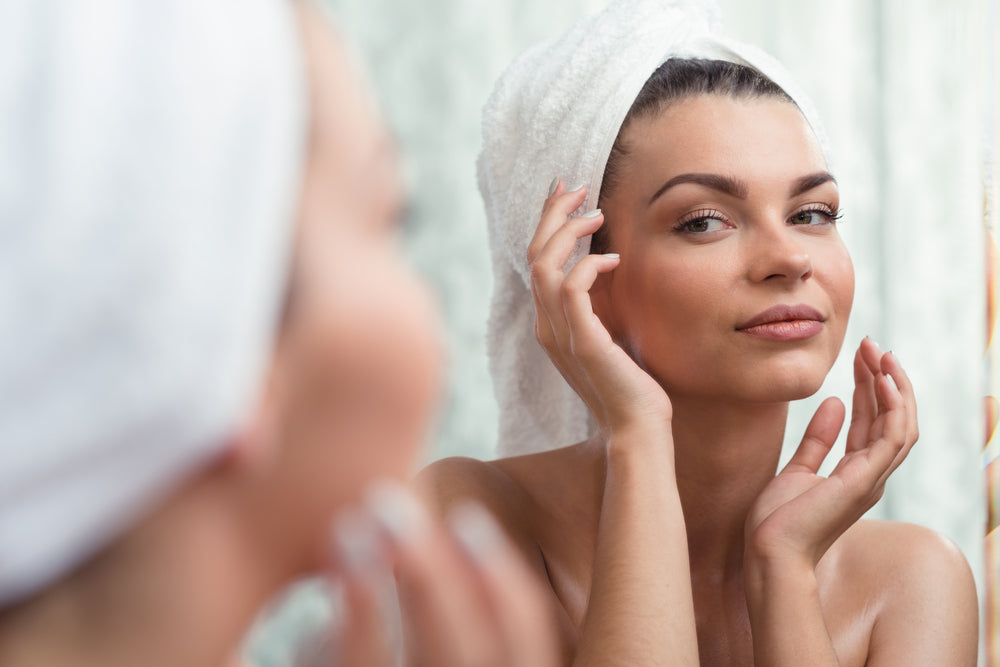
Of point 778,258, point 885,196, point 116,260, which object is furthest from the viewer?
point 885,196

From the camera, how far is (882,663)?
0.93m

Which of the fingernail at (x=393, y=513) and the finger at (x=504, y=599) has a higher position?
the fingernail at (x=393, y=513)

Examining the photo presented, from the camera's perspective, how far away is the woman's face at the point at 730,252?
920 mm

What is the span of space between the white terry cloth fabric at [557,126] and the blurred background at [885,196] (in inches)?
15.6

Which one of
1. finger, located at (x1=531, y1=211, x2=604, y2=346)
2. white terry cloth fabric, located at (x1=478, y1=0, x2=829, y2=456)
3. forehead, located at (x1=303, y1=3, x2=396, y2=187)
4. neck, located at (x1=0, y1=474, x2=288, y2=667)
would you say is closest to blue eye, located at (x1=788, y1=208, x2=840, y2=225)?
white terry cloth fabric, located at (x1=478, y1=0, x2=829, y2=456)

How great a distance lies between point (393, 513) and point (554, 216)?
631 mm

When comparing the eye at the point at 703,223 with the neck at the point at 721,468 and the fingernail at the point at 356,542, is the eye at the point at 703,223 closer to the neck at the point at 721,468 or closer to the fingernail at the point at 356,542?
the neck at the point at 721,468

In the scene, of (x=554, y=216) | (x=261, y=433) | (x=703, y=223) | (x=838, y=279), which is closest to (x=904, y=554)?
(x=838, y=279)

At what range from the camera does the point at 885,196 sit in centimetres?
177

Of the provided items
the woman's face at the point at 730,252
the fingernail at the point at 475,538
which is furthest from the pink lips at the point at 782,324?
the fingernail at the point at 475,538

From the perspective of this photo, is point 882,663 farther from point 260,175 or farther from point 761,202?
point 260,175

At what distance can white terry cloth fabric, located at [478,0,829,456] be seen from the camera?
103 centimetres

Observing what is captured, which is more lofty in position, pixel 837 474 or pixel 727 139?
pixel 727 139

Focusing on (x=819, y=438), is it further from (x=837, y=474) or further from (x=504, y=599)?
(x=504, y=599)
